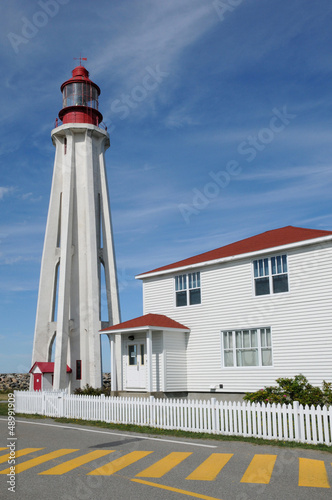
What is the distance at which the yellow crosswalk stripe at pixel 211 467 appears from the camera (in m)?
8.41

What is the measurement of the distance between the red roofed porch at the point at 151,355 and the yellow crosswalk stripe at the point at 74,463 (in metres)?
9.86

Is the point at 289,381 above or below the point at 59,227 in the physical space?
below

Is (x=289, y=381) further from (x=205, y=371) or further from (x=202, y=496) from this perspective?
(x=202, y=496)

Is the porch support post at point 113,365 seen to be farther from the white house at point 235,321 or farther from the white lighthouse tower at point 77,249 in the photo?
the white lighthouse tower at point 77,249

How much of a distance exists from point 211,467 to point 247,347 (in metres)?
11.1

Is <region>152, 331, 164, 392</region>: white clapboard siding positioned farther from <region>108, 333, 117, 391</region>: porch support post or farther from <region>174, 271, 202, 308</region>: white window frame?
<region>174, 271, 202, 308</region>: white window frame

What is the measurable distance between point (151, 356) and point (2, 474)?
12154mm

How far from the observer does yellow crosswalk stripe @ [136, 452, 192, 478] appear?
28.4 feet

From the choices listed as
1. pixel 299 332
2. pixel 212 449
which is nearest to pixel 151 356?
pixel 299 332

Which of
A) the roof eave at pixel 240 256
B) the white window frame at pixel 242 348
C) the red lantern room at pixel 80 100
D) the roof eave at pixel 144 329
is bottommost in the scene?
the white window frame at pixel 242 348

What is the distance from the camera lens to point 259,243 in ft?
69.7

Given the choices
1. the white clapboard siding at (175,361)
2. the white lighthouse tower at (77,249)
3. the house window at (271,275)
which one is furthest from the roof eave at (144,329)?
the white lighthouse tower at (77,249)

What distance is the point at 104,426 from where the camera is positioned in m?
15.8

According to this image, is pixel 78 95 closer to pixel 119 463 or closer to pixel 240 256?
pixel 240 256
